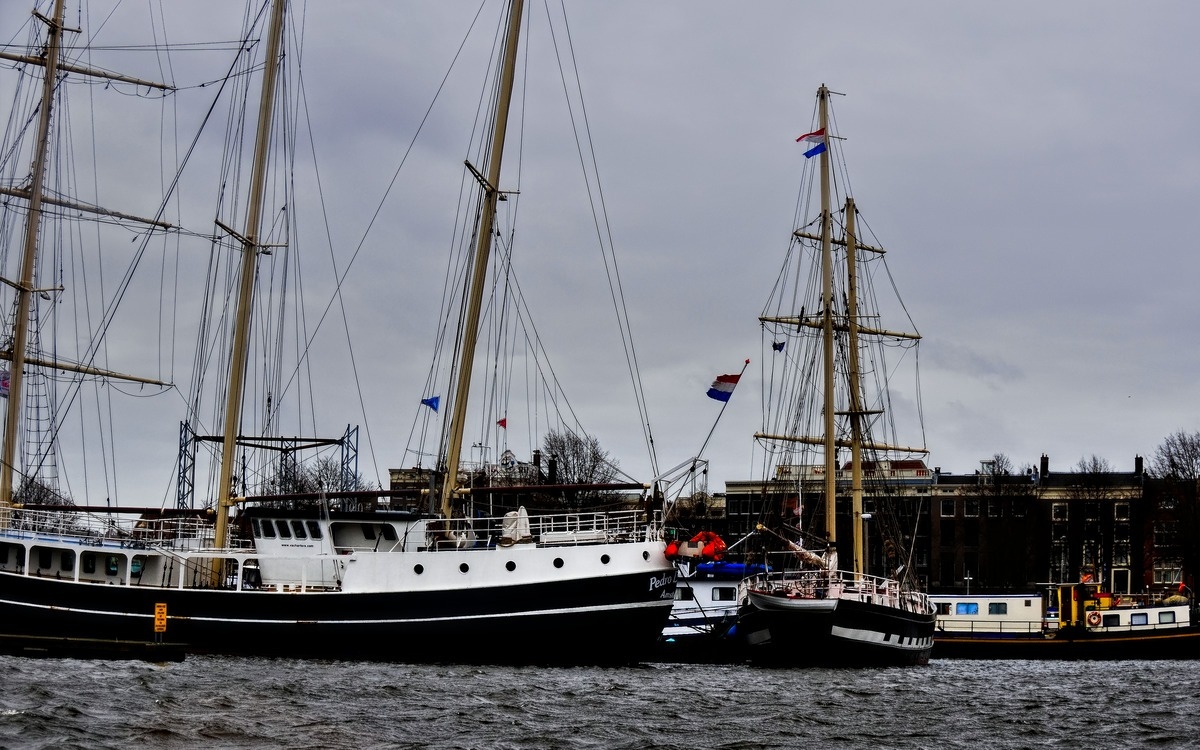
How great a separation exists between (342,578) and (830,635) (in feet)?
61.1

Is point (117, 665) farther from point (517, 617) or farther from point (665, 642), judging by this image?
point (665, 642)

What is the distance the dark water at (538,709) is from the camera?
3144 cm

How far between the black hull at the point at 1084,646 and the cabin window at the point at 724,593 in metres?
11.9

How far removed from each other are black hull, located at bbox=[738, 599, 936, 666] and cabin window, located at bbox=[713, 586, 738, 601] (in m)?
12.3

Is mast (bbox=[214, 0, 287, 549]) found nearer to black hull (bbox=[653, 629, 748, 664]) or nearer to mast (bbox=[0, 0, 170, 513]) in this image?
mast (bbox=[0, 0, 170, 513])

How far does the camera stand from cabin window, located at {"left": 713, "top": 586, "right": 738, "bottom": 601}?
7256 centimetres

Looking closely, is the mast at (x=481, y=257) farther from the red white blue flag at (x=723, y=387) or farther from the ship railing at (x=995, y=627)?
the ship railing at (x=995, y=627)

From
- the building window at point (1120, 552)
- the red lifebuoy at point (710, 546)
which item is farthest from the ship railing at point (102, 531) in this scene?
the building window at point (1120, 552)

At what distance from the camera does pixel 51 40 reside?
213ft

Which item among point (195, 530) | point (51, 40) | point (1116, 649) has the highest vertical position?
point (51, 40)

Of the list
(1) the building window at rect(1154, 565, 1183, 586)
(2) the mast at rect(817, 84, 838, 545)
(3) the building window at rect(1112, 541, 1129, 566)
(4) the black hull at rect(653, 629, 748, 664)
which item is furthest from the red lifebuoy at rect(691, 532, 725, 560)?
(1) the building window at rect(1154, 565, 1183, 586)

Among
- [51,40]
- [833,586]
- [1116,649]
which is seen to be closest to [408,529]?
[833,586]

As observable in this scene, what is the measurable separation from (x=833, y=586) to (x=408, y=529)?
1657 cm

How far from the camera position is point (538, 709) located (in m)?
37.3
